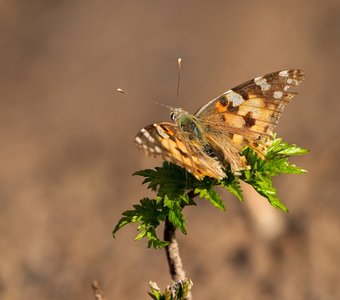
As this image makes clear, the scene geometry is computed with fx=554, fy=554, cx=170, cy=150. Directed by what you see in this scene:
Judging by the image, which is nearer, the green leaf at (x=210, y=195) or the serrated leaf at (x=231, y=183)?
the green leaf at (x=210, y=195)

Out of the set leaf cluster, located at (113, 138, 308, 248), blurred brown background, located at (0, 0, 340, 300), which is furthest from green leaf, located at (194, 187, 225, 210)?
blurred brown background, located at (0, 0, 340, 300)

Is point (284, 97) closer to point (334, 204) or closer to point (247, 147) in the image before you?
point (247, 147)

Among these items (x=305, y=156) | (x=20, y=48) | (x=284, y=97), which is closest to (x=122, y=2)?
(x=20, y=48)

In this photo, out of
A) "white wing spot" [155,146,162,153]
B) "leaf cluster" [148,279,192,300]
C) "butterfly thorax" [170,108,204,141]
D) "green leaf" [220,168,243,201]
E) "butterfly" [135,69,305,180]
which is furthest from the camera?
"butterfly thorax" [170,108,204,141]

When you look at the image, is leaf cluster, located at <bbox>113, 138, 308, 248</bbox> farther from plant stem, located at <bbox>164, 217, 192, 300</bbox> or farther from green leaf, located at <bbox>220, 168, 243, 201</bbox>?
plant stem, located at <bbox>164, 217, 192, 300</bbox>

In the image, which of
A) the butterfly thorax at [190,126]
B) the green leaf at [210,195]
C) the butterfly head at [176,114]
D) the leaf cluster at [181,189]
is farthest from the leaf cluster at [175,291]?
the butterfly head at [176,114]

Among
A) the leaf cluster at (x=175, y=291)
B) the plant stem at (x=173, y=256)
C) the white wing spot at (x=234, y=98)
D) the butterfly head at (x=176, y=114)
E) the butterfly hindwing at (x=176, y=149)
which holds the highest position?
the butterfly head at (x=176, y=114)

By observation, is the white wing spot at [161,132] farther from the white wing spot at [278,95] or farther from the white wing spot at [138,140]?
the white wing spot at [278,95]

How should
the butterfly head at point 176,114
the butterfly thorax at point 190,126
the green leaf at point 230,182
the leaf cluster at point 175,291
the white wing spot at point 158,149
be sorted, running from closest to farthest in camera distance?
the leaf cluster at point 175,291 < the green leaf at point 230,182 < the white wing spot at point 158,149 < the butterfly thorax at point 190,126 < the butterfly head at point 176,114
